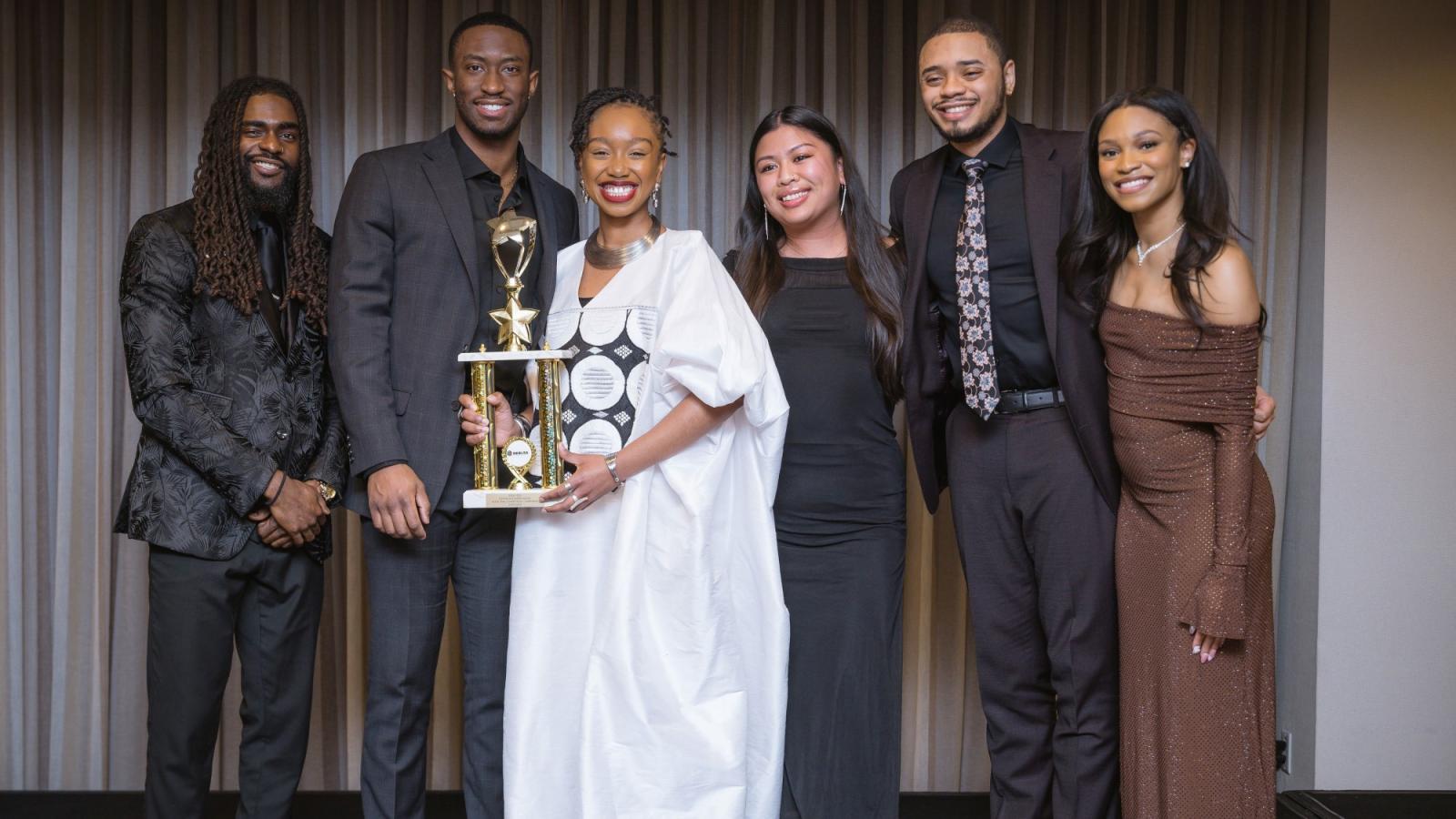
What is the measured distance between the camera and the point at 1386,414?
3236mm

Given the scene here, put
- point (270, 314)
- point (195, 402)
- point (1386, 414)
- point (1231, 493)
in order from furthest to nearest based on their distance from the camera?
point (1386, 414)
point (270, 314)
point (195, 402)
point (1231, 493)

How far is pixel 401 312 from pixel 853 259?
104 centimetres

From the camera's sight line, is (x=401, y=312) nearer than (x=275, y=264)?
Yes

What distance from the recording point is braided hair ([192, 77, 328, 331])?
97.0 inches

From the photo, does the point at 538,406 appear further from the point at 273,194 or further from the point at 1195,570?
the point at 1195,570

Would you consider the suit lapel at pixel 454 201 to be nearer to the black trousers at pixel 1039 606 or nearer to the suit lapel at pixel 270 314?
the suit lapel at pixel 270 314

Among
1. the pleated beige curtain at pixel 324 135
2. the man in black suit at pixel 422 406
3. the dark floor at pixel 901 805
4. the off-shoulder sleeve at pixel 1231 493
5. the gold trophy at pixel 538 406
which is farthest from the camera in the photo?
the pleated beige curtain at pixel 324 135

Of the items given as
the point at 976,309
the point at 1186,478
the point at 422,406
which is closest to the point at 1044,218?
the point at 976,309

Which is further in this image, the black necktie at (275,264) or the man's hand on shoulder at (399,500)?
the black necktie at (275,264)

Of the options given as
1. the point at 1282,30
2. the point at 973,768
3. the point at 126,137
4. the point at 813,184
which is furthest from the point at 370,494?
the point at 1282,30

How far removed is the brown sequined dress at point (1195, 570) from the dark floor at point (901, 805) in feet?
3.66

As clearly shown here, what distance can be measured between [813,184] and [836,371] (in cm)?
45

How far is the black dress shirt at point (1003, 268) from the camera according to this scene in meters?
2.49

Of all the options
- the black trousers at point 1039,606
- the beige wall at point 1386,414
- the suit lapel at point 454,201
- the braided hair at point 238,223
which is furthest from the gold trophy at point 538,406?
the beige wall at point 1386,414
